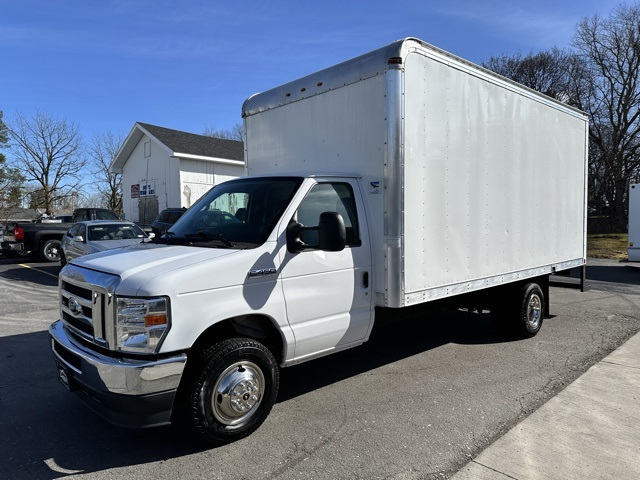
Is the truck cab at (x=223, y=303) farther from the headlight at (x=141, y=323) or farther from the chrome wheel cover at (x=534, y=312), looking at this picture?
the chrome wheel cover at (x=534, y=312)

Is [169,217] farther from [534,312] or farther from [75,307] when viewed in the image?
[75,307]

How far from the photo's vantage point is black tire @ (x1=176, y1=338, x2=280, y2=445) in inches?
129

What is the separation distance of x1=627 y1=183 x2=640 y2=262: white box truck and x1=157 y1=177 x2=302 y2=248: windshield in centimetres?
1432

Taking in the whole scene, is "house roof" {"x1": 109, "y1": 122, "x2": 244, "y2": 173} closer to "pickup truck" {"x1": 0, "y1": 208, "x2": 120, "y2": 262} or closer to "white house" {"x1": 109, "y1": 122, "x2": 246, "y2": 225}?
"white house" {"x1": 109, "y1": 122, "x2": 246, "y2": 225}

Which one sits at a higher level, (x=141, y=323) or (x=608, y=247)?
(x=141, y=323)

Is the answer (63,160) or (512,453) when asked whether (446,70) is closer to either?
(512,453)

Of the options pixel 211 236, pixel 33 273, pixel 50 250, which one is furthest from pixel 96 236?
pixel 211 236

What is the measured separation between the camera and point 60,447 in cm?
347

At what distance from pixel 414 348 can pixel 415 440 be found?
2.50m

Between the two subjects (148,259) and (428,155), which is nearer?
(148,259)

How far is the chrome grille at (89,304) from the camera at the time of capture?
311 centimetres

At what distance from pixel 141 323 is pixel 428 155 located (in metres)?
2.98

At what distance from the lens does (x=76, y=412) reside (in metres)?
4.11

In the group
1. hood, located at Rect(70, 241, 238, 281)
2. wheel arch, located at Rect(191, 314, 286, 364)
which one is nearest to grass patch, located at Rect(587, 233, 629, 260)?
wheel arch, located at Rect(191, 314, 286, 364)
